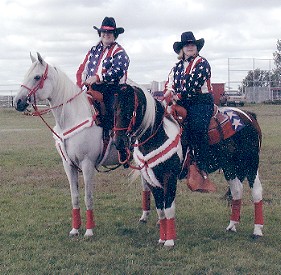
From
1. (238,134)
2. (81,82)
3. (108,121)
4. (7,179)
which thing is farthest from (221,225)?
(7,179)

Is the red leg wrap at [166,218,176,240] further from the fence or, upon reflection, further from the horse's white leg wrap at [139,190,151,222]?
the fence

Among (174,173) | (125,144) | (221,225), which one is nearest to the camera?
(125,144)

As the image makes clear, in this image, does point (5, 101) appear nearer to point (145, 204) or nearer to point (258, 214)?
point (145, 204)

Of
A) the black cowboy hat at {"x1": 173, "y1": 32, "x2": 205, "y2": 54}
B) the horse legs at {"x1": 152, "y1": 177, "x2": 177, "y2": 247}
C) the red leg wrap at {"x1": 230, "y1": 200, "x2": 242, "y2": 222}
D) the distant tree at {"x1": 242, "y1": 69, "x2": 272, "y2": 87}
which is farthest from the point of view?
the distant tree at {"x1": 242, "y1": 69, "x2": 272, "y2": 87}

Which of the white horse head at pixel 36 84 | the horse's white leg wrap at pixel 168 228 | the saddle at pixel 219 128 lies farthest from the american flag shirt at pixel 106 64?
the horse's white leg wrap at pixel 168 228

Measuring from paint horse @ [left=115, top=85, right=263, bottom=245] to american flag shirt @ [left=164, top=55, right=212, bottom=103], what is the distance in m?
0.39

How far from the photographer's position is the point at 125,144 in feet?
20.2

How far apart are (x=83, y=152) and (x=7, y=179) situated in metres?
5.11

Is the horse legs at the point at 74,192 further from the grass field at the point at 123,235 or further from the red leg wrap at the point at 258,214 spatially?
the red leg wrap at the point at 258,214

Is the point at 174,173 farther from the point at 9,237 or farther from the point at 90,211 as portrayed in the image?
the point at 9,237

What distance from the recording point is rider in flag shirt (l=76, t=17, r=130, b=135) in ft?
24.2

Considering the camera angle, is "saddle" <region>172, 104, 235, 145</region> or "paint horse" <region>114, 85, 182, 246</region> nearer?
"paint horse" <region>114, 85, 182, 246</region>

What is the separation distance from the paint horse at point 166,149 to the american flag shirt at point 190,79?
388 mm

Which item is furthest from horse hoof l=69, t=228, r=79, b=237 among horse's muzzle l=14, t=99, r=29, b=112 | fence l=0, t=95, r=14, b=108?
fence l=0, t=95, r=14, b=108
